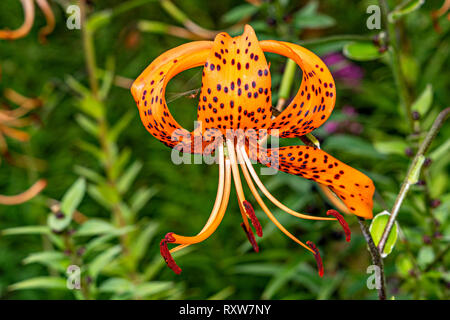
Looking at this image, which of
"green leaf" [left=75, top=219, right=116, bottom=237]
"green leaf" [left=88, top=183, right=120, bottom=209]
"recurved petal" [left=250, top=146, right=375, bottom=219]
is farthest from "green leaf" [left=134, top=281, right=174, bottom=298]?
"recurved petal" [left=250, top=146, right=375, bottom=219]

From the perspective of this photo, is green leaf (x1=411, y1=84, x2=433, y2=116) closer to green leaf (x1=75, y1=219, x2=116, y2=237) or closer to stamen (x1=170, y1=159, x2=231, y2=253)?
stamen (x1=170, y1=159, x2=231, y2=253)

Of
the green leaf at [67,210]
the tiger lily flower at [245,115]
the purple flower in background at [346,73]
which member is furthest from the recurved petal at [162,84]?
the purple flower in background at [346,73]

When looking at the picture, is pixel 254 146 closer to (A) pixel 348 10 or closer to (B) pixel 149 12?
(A) pixel 348 10

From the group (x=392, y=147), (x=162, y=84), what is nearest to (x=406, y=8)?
(x=392, y=147)

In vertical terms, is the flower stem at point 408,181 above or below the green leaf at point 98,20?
below

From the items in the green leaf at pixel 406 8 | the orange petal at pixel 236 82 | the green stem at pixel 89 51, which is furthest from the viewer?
the green stem at pixel 89 51

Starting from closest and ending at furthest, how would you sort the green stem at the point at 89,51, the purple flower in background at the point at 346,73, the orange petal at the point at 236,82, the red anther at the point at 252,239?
the orange petal at the point at 236,82 < the red anther at the point at 252,239 < the green stem at the point at 89,51 < the purple flower in background at the point at 346,73

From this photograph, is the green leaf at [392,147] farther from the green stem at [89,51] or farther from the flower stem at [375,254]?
the green stem at [89,51]

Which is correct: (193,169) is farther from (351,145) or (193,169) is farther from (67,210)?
(67,210)
